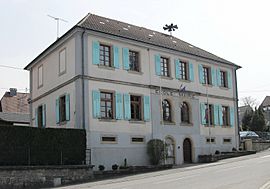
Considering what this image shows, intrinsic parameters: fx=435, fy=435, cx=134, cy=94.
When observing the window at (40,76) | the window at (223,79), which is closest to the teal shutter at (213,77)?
the window at (223,79)

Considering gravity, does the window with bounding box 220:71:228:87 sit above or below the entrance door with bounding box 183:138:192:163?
above

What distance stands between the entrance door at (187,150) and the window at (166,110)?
98.7 inches

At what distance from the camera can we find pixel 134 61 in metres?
32.2

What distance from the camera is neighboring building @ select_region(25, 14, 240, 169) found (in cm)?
2881

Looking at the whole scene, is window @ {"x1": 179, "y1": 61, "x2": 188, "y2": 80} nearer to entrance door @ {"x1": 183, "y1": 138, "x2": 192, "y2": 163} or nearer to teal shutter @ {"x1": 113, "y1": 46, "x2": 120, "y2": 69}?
entrance door @ {"x1": 183, "y1": 138, "x2": 192, "y2": 163}

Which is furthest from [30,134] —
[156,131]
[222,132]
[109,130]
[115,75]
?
[222,132]

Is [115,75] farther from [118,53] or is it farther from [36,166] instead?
[36,166]

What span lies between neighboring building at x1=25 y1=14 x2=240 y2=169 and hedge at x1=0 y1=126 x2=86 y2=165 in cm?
214

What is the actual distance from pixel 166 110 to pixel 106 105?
6170 millimetres

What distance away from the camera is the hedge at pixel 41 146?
2279cm

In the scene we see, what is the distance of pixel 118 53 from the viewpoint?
30734 mm

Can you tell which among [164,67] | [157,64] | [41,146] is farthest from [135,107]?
[41,146]

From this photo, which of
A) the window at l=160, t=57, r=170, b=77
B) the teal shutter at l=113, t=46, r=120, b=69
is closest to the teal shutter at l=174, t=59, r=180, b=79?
the window at l=160, t=57, r=170, b=77

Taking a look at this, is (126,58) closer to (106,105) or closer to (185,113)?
(106,105)
